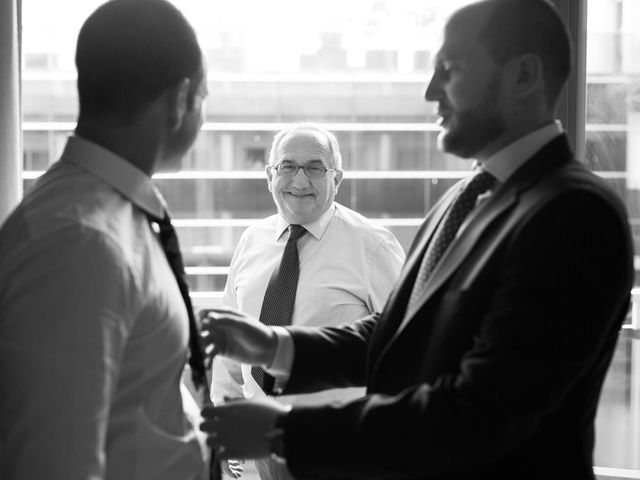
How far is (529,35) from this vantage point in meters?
1.47

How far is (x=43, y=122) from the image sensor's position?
3.95m

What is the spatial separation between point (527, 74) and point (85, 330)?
2.84ft

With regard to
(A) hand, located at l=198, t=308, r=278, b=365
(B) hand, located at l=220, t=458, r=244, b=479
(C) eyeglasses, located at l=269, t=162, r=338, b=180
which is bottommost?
(B) hand, located at l=220, t=458, r=244, b=479

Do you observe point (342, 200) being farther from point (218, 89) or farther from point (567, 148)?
point (567, 148)

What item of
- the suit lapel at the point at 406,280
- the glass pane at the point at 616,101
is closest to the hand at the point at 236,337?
the suit lapel at the point at 406,280

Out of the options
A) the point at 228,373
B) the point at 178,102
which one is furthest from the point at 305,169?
the point at 178,102

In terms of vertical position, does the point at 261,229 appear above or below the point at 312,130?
below

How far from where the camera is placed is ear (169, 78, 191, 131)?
1.33 m

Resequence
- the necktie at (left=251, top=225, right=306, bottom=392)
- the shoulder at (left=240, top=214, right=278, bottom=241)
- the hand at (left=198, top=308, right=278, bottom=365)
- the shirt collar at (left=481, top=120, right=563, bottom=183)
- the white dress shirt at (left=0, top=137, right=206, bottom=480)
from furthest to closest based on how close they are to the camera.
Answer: the shoulder at (left=240, top=214, right=278, bottom=241) < the necktie at (left=251, top=225, right=306, bottom=392) < the hand at (left=198, top=308, right=278, bottom=365) < the shirt collar at (left=481, top=120, right=563, bottom=183) < the white dress shirt at (left=0, top=137, right=206, bottom=480)

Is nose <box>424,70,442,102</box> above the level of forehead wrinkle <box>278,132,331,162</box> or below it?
above

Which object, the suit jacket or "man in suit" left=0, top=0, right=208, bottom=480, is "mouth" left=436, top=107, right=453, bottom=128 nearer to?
the suit jacket

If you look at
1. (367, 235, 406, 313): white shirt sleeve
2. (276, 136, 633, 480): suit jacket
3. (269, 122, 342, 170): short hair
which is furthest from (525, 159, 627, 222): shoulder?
(269, 122, 342, 170): short hair

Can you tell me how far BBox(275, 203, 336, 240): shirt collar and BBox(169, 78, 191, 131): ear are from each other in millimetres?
1809

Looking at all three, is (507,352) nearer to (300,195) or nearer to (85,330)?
(85,330)
